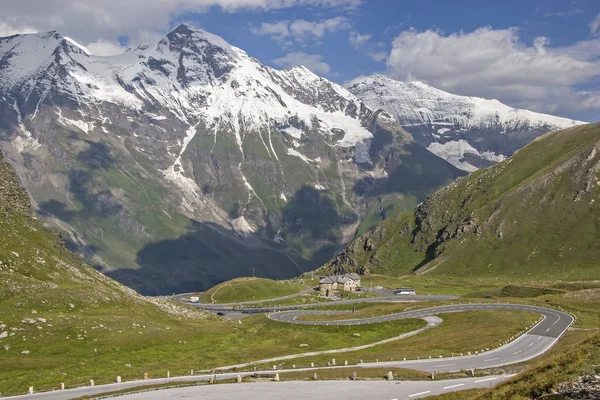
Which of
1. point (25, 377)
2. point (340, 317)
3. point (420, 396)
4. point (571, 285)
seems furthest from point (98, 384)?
point (571, 285)

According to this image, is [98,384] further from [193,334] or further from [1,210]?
[1,210]

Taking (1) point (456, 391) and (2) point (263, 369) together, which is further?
(2) point (263, 369)

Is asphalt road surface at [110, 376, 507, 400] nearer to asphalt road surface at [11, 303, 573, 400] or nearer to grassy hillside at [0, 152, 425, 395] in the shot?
asphalt road surface at [11, 303, 573, 400]

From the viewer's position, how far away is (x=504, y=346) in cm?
8769

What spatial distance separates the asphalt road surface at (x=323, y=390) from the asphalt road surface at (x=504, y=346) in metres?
13.3

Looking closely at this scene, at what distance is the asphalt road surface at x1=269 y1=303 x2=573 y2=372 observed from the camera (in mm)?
73000

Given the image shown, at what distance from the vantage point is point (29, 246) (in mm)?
114000

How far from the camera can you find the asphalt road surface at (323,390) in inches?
2009

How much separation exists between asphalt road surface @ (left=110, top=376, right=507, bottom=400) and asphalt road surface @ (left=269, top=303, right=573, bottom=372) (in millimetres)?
13289

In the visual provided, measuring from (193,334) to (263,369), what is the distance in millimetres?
30246

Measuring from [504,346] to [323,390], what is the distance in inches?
1741

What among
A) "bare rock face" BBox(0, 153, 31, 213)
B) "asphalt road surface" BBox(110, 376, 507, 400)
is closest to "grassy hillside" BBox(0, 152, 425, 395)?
"bare rock face" BBox(0, 153, 31, 213)

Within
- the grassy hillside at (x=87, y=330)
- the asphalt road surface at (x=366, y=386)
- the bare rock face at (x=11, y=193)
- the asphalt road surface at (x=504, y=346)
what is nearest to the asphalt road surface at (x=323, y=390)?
the asphalt road surface at (x=366, y=386)

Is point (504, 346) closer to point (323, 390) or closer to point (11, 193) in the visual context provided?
point (323, 390)
